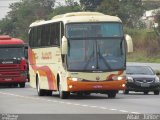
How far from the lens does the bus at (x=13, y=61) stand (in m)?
A: 45.6

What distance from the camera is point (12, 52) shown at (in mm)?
45781

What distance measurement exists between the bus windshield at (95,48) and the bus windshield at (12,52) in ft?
53.0

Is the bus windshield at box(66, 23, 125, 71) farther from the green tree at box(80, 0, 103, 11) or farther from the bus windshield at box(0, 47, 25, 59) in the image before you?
the green tree at box(80, 0, 103, 11)

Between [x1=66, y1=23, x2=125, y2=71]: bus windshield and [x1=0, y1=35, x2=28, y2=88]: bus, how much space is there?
1612 centimetres

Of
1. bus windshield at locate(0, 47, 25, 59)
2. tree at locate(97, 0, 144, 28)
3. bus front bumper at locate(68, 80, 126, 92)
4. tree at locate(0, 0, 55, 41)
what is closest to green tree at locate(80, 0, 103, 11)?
tree at locate(97, 0, 144, 28)

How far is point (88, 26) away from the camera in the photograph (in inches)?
1182

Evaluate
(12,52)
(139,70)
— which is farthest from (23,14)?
(139,70)

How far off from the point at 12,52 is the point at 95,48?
1680 centimetres

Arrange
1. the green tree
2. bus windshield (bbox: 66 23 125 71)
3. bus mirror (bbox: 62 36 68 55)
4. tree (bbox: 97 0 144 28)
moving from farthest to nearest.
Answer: the green tree
tree (bbox: 97 0 144 28)
bus windshield (bbox: 66 23 125 71)
bus mirror (bbox: 62 36 68 55)

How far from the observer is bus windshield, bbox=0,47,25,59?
45594mm

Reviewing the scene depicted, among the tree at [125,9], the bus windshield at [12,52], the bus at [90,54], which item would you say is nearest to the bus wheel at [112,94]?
the bus at [90,54]

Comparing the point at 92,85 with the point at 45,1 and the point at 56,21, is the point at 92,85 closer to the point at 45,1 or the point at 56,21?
the point at 56,21

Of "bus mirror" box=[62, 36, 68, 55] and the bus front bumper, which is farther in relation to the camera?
the bus front bumper

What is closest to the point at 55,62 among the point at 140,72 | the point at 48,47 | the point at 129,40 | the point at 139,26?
the point at 48,47
